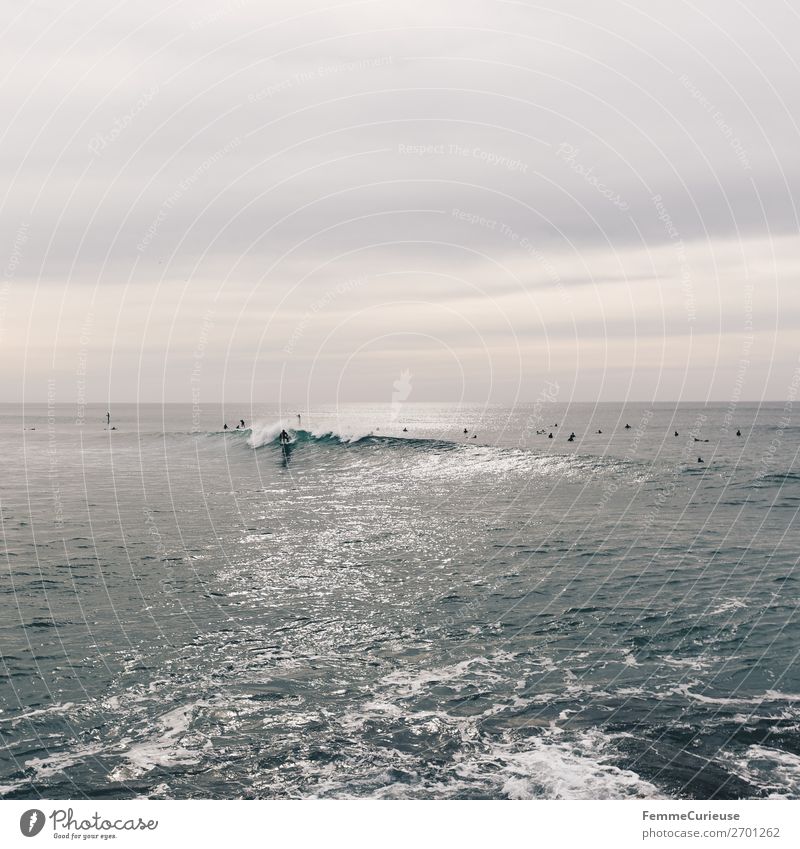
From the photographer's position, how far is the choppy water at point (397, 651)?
12297 mm

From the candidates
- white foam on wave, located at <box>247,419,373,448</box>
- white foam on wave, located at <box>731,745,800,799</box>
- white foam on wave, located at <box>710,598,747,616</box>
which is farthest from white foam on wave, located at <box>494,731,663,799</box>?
white foam on wave, located at <box>247,419,373,448</box>

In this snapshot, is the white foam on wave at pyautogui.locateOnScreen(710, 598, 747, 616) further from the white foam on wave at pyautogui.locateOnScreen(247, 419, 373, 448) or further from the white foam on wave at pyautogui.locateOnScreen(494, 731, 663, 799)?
the white foam on wave at pyautogui.locateOnScreen(247, 419, 373, 448)

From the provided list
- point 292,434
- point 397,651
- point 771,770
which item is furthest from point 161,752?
point 292,434

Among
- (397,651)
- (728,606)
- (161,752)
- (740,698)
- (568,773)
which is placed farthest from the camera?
(728,606)

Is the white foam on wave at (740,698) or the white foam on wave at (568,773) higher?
the white foam on wave at (740,698)

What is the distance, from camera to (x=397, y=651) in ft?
58.8

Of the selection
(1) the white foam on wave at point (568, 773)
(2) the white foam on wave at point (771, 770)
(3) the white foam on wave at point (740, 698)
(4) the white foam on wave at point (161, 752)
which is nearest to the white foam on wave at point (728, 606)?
(3) the white foam on wave at point (740, 698)

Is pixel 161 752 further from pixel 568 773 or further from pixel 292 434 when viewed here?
pixel 292 434

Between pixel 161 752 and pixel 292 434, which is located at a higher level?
pixel 292 434

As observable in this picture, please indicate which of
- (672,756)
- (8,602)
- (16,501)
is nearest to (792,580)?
(672,756)

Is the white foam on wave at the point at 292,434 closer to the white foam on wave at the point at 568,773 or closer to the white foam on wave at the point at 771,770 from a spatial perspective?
the white foam on wave at the point at 568,773

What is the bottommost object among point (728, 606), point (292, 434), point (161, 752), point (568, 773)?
point (161, 752)
